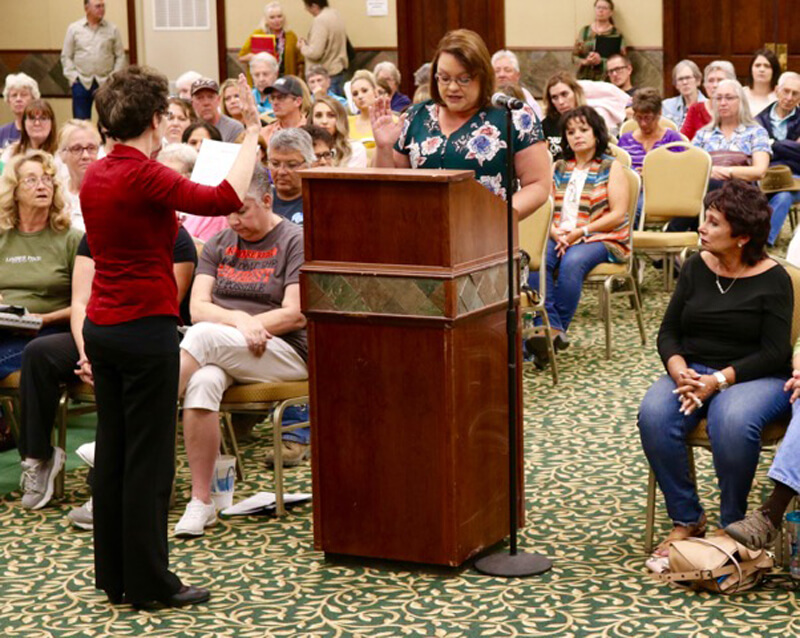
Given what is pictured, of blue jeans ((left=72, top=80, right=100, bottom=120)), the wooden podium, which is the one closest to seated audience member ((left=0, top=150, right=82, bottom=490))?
the wooden podium

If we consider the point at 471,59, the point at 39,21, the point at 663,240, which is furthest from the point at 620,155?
the point at 39,21

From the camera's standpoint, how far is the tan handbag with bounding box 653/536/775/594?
12.5 ft

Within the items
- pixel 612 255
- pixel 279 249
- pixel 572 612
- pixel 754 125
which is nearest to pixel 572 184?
pixel 612 255

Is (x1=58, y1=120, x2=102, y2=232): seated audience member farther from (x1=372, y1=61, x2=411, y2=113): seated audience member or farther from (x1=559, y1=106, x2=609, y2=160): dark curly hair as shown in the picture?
(x1=372, y1=61, x2=411, y2=113): seated audience member

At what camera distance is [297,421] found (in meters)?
5.44

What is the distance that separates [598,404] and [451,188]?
2.54m

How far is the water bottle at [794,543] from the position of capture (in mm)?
3842

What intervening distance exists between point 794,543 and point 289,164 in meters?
2.47

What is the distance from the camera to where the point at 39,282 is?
17.2ft

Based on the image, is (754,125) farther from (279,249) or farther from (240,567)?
(240,567)

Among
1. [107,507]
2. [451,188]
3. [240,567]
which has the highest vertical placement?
[451,188]

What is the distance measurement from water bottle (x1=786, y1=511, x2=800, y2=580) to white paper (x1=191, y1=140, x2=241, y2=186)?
3.09 m

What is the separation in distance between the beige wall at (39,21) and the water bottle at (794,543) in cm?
1323

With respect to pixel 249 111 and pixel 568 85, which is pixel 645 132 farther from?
pixel 249 111
